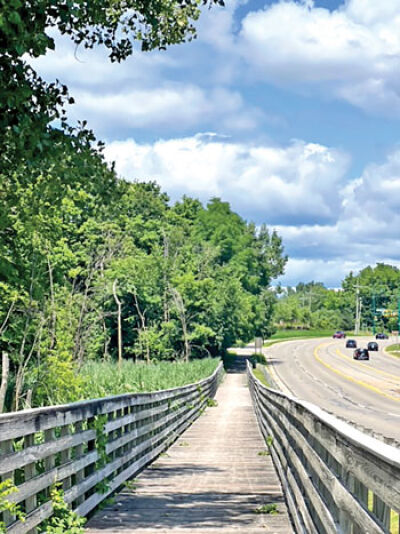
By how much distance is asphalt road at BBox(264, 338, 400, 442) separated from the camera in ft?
123

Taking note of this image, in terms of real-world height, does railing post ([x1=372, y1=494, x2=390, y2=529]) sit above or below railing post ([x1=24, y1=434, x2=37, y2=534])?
above

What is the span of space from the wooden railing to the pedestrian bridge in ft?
0.04

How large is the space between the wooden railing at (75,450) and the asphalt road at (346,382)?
9647 mm

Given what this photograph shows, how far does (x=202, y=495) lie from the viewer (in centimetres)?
1034

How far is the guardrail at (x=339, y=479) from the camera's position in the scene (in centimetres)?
345

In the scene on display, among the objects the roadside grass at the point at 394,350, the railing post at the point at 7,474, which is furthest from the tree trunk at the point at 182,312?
the railing post at the point at 7,474

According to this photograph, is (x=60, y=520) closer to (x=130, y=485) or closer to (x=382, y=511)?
(x=130, y=485)

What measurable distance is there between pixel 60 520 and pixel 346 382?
56.1 meters

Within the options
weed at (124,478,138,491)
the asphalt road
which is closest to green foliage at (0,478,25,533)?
weed at (124,478,138,491)

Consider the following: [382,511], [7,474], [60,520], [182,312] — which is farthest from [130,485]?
[182,312]

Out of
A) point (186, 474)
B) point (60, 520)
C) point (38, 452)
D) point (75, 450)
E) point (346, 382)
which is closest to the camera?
point (38, 452)

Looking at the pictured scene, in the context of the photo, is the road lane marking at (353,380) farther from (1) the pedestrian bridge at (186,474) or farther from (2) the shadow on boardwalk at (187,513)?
(2) the shadow on boardwalk at (187,513)

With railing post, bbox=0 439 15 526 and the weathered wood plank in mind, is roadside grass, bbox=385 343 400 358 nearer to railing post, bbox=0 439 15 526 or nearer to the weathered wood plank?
the weathered wood plank

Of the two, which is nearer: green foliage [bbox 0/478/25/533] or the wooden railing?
green foliage [bbox 0/478/25/533]
